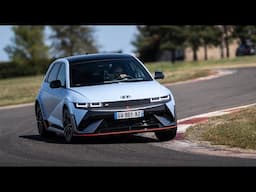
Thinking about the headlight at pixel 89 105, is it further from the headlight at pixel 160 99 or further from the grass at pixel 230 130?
the grass at pixel 230 130

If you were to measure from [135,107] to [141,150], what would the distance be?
92cm

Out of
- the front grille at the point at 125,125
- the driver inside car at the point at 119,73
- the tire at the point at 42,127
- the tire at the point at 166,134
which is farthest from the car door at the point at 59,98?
the tire at the point at 166,134

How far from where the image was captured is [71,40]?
104125 millimetres

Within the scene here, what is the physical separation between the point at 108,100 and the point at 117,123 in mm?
418

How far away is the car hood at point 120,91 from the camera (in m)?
13.0

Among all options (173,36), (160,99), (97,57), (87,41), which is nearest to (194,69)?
(97,57)

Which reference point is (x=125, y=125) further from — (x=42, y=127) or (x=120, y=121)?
(x=42, y=127)

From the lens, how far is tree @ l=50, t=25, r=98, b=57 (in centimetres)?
10188

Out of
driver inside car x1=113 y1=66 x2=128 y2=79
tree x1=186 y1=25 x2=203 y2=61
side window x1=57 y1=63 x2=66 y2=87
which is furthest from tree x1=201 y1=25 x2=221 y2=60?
driver inside car x1=113 y1=66 x2=128 y2=79

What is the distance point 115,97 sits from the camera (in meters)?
13.0

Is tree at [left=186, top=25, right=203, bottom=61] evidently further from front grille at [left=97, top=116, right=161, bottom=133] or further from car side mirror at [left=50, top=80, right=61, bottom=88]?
front grille at [left=97, top=116, right=161, bottom=133]

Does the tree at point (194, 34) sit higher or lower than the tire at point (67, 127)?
lower
